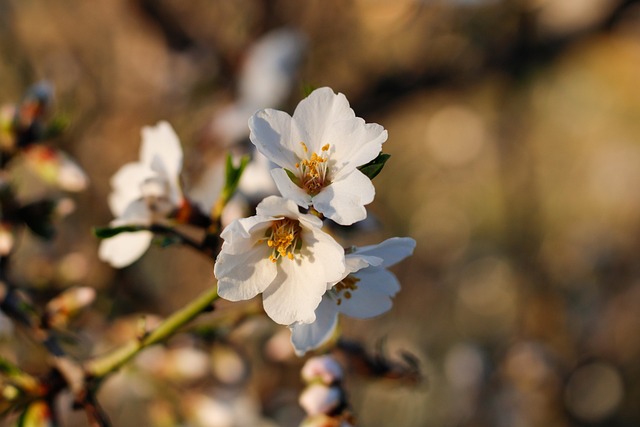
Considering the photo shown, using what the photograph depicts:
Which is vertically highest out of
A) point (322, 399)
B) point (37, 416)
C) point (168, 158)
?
point (168, 158)

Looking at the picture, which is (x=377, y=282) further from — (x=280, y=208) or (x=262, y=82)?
(x=262, y=82)

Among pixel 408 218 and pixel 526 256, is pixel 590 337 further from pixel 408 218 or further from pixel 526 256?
pixel 408 218

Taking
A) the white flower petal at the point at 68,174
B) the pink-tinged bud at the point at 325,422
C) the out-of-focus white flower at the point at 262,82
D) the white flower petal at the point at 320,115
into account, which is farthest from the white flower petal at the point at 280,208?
the out-of-focus white flower at the point at 262,82

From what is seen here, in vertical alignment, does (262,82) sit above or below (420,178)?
below

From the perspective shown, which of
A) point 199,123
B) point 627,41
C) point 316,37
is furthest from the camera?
point 627,41

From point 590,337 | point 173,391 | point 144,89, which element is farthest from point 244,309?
point 144,89

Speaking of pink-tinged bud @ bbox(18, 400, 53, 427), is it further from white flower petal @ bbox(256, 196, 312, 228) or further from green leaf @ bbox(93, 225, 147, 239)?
white flower petal @ bbox(256, 196, 312, 228)

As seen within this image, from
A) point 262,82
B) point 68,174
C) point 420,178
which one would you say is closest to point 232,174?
point 68,174

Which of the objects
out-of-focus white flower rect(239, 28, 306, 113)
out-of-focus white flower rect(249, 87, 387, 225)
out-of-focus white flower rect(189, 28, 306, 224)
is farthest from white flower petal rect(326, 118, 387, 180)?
out-of-focus white flower rect(239, 28, 306, 113)
